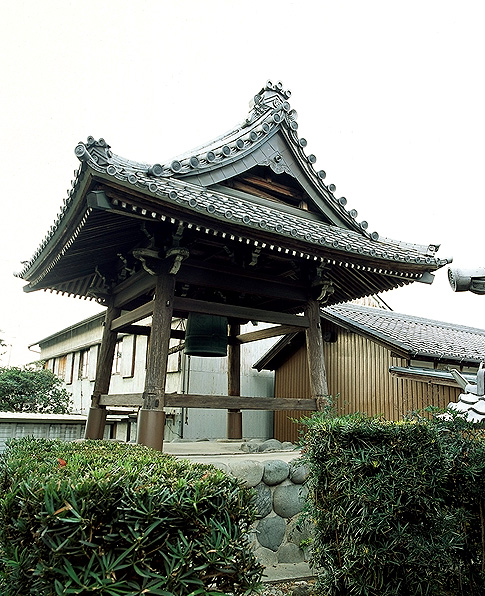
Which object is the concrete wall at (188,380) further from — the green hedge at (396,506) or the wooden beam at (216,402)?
the green hedge at (396,506)

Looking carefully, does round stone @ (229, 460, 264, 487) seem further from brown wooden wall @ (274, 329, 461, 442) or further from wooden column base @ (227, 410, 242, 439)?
wooden column base @ (227, 410, 242, 439)

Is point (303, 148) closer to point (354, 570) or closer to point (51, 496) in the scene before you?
point (354, 570)

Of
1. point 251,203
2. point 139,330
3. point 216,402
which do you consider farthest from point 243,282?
point 139,330

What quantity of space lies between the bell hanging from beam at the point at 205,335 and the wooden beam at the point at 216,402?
1.30 meters

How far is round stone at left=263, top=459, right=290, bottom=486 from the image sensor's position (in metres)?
6.43

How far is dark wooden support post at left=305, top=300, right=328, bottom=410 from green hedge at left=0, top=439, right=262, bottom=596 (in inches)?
224

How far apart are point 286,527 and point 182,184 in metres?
4.70

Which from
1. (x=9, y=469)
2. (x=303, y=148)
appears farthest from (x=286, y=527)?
(x=303, y=148)

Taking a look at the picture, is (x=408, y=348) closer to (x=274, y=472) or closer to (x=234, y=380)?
(x=234, y=380)

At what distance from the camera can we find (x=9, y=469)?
10.1ft

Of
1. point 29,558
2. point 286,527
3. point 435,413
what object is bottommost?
point 286,527

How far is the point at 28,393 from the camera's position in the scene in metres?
14.2

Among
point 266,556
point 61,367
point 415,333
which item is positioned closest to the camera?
point 266,556

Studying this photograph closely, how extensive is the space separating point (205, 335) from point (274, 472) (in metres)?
2.74
